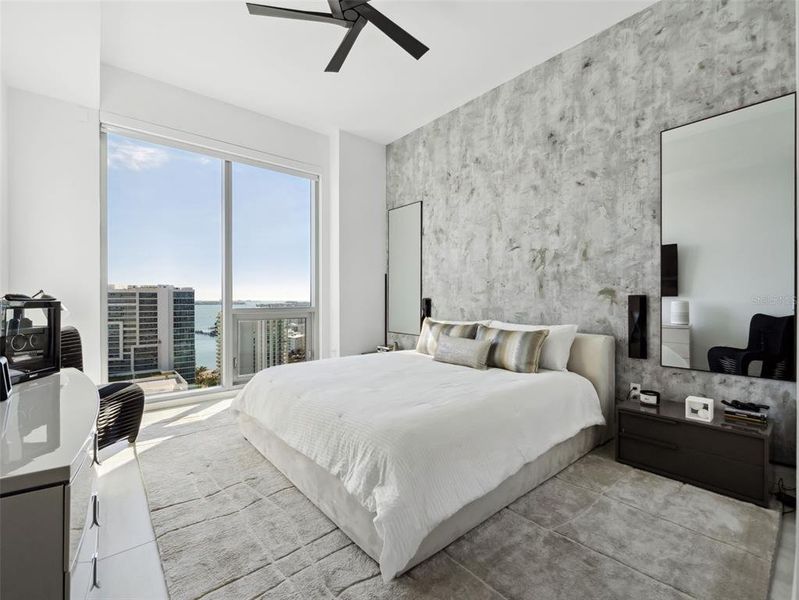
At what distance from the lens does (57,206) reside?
3127mm

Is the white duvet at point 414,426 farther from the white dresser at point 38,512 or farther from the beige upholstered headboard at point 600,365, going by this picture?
the white dresser at point 38,512

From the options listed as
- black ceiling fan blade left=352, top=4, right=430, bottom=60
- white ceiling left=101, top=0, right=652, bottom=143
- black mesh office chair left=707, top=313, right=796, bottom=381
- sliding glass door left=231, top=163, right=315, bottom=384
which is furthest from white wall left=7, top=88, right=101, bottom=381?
black mesh office chair left=707, top=313, right=796, bottom=381

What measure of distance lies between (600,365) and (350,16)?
3.02 m

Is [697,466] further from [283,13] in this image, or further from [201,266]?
[201,266]

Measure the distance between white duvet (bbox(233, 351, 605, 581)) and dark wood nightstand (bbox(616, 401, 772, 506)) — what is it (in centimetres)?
26

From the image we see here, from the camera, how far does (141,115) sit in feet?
11.6

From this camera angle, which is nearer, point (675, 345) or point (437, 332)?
point (675, 345)

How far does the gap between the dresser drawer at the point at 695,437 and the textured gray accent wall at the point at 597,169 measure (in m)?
0.43

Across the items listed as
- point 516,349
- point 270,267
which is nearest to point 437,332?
point 516,349

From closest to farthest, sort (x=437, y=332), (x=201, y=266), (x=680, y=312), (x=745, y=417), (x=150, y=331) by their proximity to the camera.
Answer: (x=745, y=417) → (x=680, y=312) → (x=437, y=332) → (x=150, y=331) → (x=201, y=266)

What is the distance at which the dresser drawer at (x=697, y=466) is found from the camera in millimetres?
1996

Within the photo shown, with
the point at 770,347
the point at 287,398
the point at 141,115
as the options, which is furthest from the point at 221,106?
the point at 770,347

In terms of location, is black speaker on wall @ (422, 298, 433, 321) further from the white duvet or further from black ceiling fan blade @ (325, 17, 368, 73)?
black ceiling fan blade @ (325, 17, 368, 73)

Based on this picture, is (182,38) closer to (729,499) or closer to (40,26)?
(40,26)
